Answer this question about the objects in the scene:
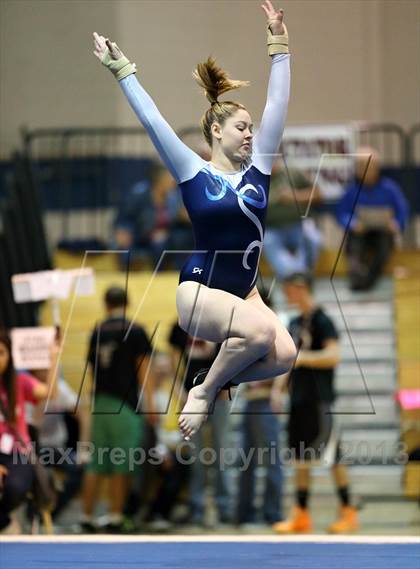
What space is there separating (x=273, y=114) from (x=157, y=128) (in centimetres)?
46

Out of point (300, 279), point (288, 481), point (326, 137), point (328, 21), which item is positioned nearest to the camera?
point (328, 21)

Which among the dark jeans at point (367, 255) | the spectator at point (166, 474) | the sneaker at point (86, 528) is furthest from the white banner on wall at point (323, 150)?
the sneaker at point (86, 528)

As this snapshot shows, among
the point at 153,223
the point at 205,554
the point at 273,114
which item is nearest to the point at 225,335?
the point at 273,114

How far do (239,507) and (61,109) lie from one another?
4461mm

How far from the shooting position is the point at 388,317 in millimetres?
9766

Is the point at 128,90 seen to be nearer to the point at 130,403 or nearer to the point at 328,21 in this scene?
the point at 328,21

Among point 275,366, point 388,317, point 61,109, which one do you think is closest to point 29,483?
point 275,366

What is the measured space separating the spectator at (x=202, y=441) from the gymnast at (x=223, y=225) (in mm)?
3087

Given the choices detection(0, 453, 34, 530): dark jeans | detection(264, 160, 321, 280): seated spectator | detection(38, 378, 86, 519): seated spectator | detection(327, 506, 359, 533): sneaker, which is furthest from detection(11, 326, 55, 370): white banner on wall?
detection(327, 506, 359, 533): sneaker

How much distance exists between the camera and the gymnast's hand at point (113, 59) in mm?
4988

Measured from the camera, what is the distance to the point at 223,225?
194 inches

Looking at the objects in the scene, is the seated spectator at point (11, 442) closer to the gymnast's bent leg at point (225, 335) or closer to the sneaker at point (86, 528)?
the sneaker at point (86, 528)

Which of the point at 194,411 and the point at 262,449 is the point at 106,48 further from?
the point at 262,449

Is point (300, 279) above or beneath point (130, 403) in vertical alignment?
above
